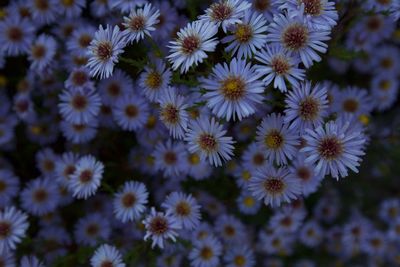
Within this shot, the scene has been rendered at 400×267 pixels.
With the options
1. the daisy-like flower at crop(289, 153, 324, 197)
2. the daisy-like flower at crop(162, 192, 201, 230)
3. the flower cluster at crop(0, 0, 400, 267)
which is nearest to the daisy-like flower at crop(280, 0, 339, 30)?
the flower cluster at crop(0, 0, 400, 267)

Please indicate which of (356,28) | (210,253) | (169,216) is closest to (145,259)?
(210,253)

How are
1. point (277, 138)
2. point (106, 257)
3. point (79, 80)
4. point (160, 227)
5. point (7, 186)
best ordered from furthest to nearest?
1. point (7, 186)
2. point (79, 80)
3. point (106, 257)
4. point (160, 227)
5. point (277, 138)

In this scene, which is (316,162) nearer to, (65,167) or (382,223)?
(65,167)

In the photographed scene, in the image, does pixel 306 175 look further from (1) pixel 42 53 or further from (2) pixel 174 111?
(1) pixel 42 53

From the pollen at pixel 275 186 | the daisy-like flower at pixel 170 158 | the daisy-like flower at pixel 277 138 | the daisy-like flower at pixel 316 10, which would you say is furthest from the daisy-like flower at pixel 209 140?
the daisy-like flower at pixel 170 158

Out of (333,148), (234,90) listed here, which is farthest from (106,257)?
(333,148)
